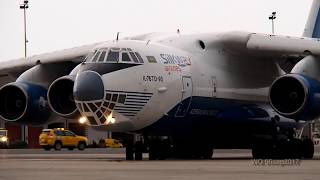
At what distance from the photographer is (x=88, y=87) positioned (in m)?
23.1

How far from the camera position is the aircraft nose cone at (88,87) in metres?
23.0

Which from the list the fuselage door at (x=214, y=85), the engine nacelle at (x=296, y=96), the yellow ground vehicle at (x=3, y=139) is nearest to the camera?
the engine nacelle at (x=296, y=96)

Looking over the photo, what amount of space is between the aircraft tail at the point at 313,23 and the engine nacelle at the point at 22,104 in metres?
10.4

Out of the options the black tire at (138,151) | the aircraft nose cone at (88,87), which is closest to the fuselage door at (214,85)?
the black tire at (138,151)

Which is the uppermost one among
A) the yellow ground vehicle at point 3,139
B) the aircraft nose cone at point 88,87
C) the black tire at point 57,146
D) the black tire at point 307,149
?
the aircraft nose cone at point 88,87

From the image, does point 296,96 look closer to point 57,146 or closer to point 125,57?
point 125,57

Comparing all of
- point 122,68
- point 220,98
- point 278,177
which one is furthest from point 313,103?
point 278,177

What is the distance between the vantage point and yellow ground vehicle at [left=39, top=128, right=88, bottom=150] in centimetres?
5178

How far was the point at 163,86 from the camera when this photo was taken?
973 inches

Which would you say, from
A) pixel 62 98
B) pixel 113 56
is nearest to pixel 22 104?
pixel 62 98

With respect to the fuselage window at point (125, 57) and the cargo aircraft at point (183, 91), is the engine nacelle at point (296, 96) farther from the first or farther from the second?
the fuselage window at point (125, 57)

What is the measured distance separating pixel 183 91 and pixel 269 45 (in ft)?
11.0

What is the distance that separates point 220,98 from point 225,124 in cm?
93

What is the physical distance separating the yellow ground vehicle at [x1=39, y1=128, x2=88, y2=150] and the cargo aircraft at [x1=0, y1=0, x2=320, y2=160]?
21.2 m
